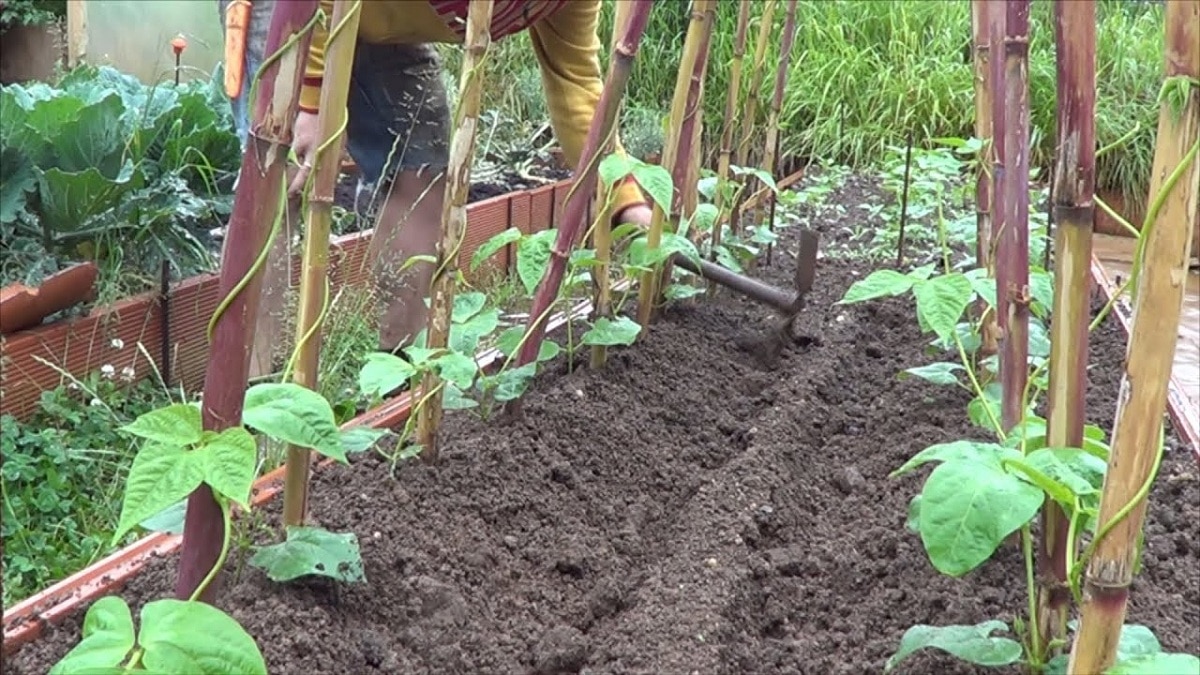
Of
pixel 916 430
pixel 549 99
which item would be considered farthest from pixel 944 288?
pixel 549 99

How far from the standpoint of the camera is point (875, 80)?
19.6 ft

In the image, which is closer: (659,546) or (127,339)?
(659,546)

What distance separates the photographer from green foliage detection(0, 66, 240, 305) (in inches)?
102

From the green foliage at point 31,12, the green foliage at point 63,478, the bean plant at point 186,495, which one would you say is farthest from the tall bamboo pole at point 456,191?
the green foliage at point 31,12

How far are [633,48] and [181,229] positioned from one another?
1290 millimetres

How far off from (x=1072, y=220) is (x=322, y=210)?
771 millimetres

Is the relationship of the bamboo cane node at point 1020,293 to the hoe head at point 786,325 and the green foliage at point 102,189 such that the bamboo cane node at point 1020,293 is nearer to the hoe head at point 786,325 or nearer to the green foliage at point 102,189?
the hoe head at point 786,325

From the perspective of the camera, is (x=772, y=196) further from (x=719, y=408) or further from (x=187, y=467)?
(x=187, y=467)

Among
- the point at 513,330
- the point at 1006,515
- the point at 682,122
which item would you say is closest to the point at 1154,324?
the point at 1006,515

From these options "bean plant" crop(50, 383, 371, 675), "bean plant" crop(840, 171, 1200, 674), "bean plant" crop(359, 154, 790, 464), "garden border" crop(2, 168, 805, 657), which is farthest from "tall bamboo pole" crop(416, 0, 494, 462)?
"bean plant" crop(840, 171, 1200, 674)

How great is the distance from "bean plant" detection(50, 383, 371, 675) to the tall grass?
4.20 meters

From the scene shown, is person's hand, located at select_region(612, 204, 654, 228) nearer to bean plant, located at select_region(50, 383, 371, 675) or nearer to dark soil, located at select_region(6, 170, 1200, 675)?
dark soil, located at select_region(6, 170, 1200, 675)

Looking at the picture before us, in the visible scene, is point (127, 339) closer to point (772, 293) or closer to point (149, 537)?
point (149, 537)

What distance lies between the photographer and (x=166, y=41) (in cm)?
496
